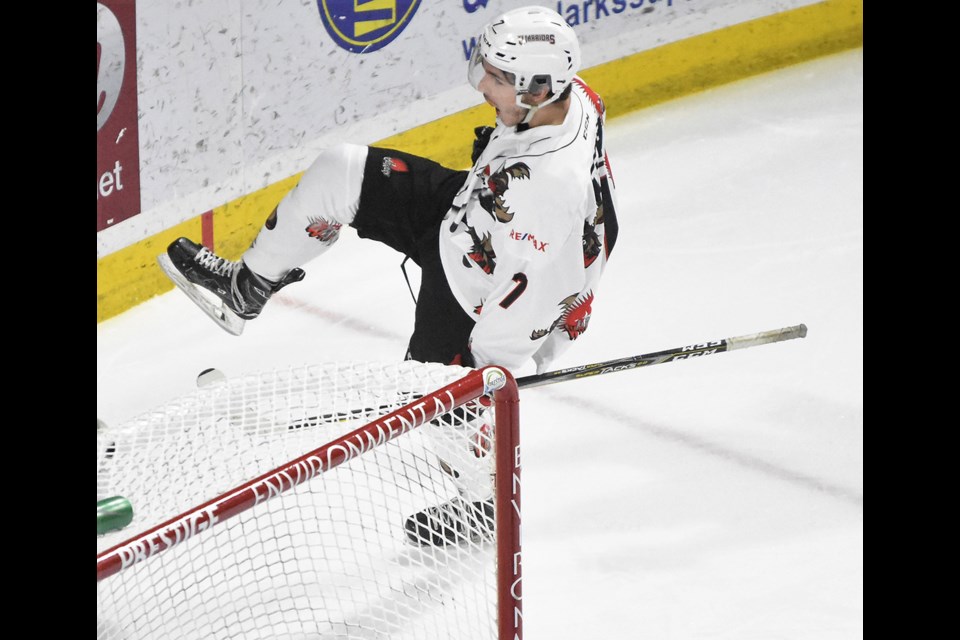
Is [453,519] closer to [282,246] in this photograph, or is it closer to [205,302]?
[282,246]

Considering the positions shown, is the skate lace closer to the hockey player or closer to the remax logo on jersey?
the hockey player

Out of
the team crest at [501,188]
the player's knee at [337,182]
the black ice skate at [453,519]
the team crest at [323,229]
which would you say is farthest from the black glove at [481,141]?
the black ice skate at [453,519]

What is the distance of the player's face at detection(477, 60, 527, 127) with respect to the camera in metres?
2.28

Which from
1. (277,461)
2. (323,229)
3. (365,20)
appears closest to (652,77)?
(365,20)

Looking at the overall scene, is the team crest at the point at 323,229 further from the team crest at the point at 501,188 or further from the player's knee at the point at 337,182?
the team crest at the point at 501,188

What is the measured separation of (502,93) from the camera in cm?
229

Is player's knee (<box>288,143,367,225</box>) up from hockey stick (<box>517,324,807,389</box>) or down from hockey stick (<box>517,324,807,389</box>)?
up

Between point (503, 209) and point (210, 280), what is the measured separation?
966 millimetres

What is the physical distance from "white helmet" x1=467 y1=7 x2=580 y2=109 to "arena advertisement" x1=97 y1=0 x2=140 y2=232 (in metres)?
0.96

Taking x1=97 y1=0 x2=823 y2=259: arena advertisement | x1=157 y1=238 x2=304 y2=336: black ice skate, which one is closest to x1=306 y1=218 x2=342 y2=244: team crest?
x1=157 y1=238 x2=304 y2=336: black ice skate

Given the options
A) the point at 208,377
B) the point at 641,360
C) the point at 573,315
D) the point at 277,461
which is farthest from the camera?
the point at 208,377
